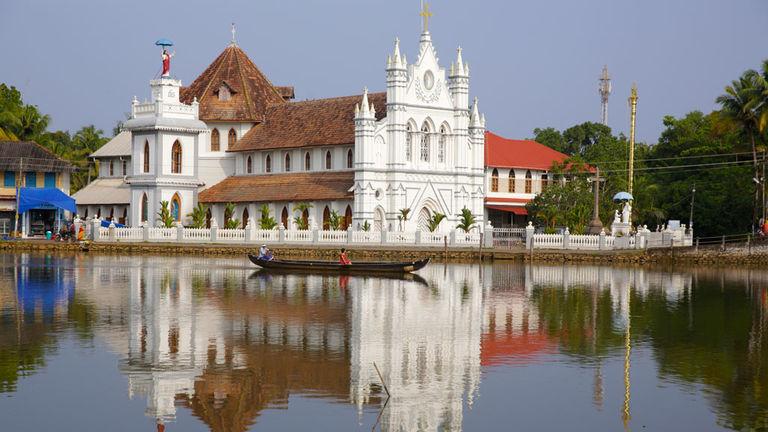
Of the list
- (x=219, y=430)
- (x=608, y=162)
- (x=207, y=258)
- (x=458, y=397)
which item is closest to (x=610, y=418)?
(x=458, y=397)

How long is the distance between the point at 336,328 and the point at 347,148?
43060 mm

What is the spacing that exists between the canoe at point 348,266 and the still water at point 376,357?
603 cm

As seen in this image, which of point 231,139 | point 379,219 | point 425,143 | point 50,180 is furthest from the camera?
point 231,139

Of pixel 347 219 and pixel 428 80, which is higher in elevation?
pixel 428 80

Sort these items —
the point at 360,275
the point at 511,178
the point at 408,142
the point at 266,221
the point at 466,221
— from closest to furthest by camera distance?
the point at 360,275 < the point at 266,221 < the point at 466,221 < the point at 408,142 < the point at 511,178

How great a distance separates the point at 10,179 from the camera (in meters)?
77.8

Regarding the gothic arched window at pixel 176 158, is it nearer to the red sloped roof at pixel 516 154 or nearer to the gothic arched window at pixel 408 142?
the gothic arched window at pixel 408 142

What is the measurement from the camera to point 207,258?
64.1 metres

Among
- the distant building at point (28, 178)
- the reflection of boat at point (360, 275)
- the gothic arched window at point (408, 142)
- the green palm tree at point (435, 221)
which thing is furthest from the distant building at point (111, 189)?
the reflection of boat at point (360, 275)

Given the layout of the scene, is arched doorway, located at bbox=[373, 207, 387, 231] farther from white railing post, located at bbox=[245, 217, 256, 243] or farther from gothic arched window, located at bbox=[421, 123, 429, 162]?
white railing post, located at bbox=[245, 217, 256, 243]

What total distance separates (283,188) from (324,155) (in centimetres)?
338

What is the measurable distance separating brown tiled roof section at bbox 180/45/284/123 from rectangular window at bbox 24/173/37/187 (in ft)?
38.3

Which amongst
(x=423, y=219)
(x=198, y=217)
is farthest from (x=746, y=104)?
(x=198, y=217)

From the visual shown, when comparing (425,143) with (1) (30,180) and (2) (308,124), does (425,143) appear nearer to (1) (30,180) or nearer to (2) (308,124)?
(2) (308,124)
